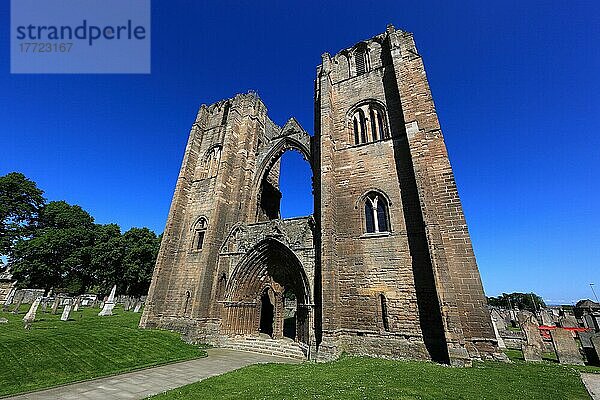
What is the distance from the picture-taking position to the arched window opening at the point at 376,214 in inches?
501

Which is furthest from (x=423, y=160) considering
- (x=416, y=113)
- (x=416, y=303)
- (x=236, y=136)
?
(x=236, y=136)

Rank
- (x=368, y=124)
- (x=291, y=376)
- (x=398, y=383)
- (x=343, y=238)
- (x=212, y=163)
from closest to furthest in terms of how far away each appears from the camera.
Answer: (x=398, y=383) → (x=291, y=376) → (x=343, y=238) → (x=368, y=124) → (x=212, y=163)

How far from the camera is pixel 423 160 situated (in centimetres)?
1172

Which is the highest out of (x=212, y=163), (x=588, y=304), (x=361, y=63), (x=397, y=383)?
(x=361, y=63)

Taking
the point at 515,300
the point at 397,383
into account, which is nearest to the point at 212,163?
the point at 397,383

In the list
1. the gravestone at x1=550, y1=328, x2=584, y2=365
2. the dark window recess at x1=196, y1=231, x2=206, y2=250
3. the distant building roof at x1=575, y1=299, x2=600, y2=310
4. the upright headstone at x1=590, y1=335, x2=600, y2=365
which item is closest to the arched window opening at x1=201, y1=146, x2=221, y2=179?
the dark window recess at x1=196, y1=231, x2=206, y2=250

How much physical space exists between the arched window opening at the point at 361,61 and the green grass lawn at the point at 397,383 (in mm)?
16281

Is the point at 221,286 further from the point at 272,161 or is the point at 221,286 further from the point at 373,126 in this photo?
the point at 373,126

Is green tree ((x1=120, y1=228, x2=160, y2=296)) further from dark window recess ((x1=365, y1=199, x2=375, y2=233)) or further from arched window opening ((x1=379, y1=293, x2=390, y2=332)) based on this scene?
arched window opening ((x1=379, y1=293, x2=390, y2=332))

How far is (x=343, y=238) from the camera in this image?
521 inches

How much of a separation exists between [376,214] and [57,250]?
36309 millimetres

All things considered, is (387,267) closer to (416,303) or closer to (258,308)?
(416,303)

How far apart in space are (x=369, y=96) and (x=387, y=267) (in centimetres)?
1019

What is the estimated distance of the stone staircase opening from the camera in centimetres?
1206
